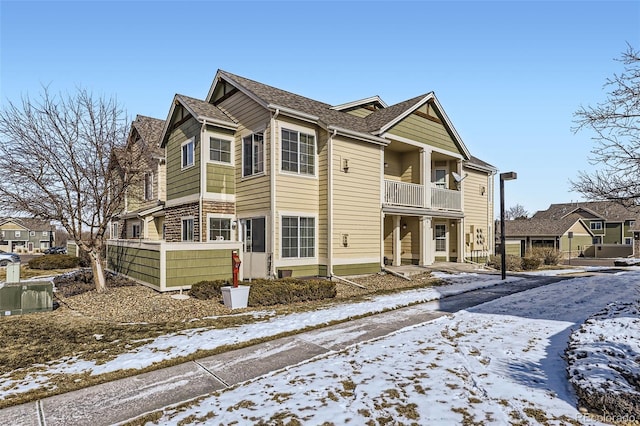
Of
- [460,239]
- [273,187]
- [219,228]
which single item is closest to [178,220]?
[219,228]

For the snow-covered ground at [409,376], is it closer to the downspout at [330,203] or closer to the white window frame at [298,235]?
the white window frame at [298,235]

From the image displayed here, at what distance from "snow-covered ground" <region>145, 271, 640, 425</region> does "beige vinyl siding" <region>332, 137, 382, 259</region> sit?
7630mm

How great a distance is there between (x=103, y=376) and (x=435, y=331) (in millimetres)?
5981

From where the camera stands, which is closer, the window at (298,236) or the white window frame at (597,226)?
the window at (298,236)

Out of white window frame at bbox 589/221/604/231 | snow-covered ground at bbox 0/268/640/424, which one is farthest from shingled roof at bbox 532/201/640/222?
snow-covered ground at bbox 0/268/640/424

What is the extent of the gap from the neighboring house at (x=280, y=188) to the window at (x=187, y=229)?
4 cm

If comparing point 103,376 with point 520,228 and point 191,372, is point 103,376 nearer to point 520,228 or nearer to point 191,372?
point 191,372

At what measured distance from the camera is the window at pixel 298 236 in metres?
14.1

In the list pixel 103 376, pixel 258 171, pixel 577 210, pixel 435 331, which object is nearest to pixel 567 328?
pixel 435 331

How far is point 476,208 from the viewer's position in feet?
78.2

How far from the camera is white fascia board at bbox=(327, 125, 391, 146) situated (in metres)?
14.6

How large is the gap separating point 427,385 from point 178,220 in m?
14.9

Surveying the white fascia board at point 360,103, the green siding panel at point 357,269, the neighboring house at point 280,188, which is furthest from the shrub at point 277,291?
the white fascia board at point 360,103

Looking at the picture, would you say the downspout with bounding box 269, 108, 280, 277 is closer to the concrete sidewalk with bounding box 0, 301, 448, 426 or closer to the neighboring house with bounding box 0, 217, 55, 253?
the concrete sidewalk with bounding box 0, 301, 448, 426
